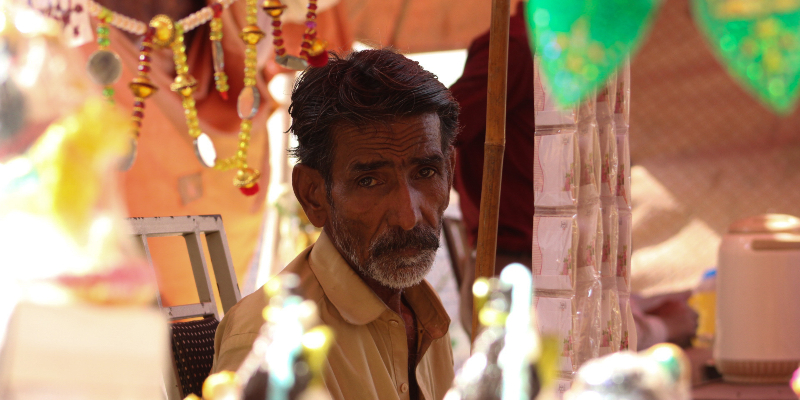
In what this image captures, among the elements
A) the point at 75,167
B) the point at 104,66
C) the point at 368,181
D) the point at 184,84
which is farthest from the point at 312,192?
the point at 75,167

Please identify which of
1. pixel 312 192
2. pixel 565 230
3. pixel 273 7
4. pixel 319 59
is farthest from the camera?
pixel 273 7

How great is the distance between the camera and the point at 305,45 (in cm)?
161

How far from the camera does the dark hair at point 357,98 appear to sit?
1200 millimetres

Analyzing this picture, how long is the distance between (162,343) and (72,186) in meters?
0.10

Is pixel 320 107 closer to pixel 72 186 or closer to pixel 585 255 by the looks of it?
pixel 585 255

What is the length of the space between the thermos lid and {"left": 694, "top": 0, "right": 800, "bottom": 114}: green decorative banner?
0.20m

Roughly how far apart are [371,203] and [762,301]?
69cm

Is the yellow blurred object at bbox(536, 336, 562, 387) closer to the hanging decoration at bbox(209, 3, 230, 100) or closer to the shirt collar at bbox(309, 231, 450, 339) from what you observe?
the shirt collar at bbox(309, 231, 450, 339)

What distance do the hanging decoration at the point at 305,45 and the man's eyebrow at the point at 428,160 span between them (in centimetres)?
39

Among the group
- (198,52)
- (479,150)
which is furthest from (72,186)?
(198,52)

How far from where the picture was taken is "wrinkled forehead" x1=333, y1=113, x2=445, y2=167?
119 cm

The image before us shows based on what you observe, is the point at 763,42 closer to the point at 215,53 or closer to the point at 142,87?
the point at 142,87

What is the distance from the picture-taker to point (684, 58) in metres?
1.28

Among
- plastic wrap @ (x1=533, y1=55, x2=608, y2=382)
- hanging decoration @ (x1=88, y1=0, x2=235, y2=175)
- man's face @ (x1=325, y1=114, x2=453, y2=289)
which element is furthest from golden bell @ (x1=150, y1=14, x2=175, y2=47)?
plastic wrap @ (x1=533, y1=55, x2=608, y2=382)
